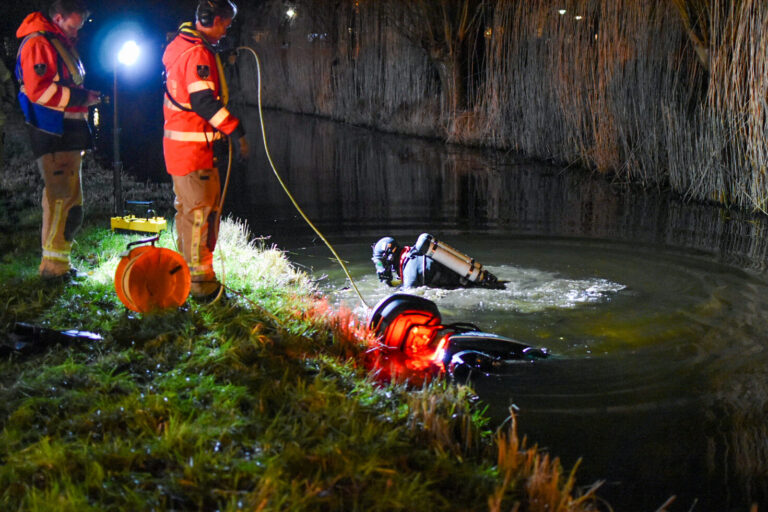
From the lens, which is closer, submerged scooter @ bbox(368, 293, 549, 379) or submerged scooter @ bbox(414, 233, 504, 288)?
submerged scooter @ bbox(368, 293, 549, 379)

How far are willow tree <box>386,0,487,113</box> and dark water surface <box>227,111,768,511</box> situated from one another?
18.8 ft

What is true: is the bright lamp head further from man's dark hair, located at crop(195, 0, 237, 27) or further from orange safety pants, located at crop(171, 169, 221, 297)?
orange safety pants, located at crop(171, 169, 221, 297)

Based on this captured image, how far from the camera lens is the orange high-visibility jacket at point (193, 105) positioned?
5.49 meters

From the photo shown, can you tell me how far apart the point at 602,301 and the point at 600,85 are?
756 centimetres

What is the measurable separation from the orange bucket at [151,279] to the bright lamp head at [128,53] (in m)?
2.60

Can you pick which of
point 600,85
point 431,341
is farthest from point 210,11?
point 600,85

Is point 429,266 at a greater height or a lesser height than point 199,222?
lesser

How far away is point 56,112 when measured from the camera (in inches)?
242

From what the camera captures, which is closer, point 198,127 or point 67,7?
point 198,127

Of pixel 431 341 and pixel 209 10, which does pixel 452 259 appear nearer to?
pixel 431 341

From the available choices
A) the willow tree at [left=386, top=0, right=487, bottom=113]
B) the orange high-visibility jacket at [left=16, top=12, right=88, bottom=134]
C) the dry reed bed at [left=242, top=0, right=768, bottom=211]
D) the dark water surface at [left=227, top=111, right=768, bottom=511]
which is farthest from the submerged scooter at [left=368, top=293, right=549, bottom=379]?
the willow tree at [left=386, top=0, right=487, bottom=113]

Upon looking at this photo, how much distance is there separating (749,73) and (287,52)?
2696cm

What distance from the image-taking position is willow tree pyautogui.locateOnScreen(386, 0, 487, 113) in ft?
65.3

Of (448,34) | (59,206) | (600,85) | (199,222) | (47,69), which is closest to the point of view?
(199,222)
